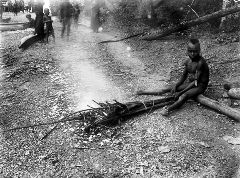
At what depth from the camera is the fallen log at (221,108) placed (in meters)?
5.68

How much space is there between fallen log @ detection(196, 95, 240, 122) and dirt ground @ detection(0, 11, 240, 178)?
0.13m

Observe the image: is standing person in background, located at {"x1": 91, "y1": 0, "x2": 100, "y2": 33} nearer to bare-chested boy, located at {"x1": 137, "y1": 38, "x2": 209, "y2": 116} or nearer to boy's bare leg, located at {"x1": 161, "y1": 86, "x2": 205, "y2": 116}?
bare-chested boy, located at {"x1": 137, "y1": 38, "x2": 209, "y2": 116}

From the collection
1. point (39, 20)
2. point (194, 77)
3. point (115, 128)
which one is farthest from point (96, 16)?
point (115, 128)

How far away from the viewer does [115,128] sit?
573cm

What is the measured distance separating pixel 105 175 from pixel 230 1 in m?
9.56

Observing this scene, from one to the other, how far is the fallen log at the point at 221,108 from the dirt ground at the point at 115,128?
0.43ft

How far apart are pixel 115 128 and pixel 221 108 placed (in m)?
2.35

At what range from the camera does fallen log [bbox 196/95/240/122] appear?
5.68 metres

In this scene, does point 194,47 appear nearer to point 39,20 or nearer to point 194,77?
point 194,77

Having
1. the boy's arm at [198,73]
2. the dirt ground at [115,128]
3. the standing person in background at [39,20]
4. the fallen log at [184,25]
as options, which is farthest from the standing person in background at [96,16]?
the boy's arm at [198,73]

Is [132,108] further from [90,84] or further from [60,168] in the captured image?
[90,84]

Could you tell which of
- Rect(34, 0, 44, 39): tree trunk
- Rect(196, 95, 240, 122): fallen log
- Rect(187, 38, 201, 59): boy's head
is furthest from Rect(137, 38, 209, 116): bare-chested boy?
Rect(34, 0, 44, 39): tree trunk

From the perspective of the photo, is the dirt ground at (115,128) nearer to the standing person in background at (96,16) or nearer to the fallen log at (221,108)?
the fallen log at (221,108)

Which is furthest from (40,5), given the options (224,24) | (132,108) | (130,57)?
(132,108)
